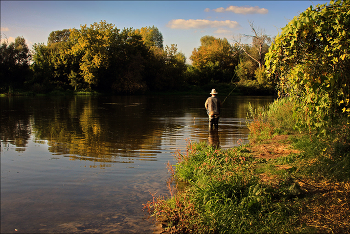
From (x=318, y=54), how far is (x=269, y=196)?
296cm

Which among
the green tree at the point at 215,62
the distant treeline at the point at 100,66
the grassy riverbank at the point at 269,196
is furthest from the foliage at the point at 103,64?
the grassy riverbank at the point at 269,196

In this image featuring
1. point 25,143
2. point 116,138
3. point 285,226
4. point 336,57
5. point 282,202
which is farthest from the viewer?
point 116,138

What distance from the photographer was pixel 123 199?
6.27 metres

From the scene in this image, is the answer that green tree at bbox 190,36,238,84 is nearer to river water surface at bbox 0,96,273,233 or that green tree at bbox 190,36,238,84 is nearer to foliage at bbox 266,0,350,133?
river water surface at bbox 0,96,273,233

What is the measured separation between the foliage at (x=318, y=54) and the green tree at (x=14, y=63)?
59.5 m

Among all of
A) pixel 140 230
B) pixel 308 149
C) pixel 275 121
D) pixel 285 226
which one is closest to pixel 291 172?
pixel 308 149

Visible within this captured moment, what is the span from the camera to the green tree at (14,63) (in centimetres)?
5884

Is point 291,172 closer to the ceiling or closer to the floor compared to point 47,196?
closer to the ceiling

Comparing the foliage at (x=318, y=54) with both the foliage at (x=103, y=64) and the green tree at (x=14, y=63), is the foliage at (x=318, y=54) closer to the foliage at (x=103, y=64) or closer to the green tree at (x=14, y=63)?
the foliage at (x=103, y=64)

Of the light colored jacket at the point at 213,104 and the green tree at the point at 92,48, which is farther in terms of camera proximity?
the green tree at the point at 92,48

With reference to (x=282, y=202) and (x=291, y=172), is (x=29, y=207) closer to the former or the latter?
(x=282, y=202)

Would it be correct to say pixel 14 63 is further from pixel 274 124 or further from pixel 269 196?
pixel 269 196

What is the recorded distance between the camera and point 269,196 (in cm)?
506

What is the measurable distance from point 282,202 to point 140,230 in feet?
7.65
